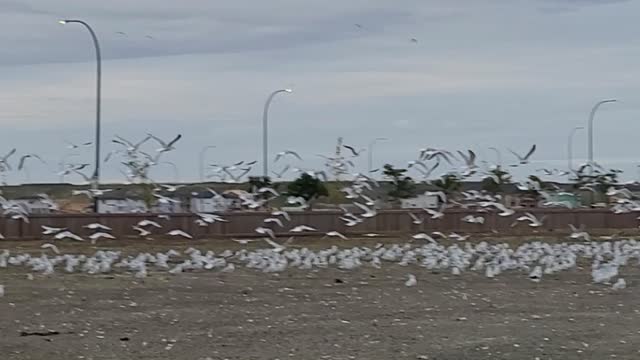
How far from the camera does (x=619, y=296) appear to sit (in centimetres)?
2228

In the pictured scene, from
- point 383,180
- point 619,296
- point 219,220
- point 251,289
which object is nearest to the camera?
point 619,296

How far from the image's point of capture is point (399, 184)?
2584 inches

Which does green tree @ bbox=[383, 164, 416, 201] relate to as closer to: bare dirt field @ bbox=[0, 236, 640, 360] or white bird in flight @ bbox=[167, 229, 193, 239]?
white bird in flight @ bbox=[167, 229, 193, 239]

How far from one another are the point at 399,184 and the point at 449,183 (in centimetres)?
521

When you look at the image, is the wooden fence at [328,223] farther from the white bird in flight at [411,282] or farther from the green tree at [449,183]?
the white bird in flight at [411,282]

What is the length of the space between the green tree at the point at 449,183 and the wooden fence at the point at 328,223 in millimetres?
7413

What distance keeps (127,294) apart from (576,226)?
3266 cm

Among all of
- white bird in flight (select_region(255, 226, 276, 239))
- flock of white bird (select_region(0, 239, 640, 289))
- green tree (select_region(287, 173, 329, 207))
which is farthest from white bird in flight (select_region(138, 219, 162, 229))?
green tree (select_region(287, 173, 329, 207))

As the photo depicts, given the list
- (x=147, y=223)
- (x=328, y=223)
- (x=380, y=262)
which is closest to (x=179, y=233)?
Result: (x=147, y=223)

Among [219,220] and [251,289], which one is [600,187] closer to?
[219,220]

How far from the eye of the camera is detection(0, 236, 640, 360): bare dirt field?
1535 centimetres

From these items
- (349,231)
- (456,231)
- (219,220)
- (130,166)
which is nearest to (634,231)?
(456,231)

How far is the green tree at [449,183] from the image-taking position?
198 feet

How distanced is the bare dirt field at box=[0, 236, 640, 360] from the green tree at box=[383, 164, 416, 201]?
121ft
